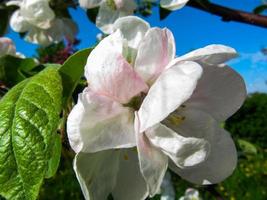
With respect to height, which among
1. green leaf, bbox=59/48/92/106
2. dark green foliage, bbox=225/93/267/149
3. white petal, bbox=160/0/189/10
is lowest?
dark green foliage, bbox=225/93/267/149

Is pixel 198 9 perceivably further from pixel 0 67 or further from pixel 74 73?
pixel 74 73

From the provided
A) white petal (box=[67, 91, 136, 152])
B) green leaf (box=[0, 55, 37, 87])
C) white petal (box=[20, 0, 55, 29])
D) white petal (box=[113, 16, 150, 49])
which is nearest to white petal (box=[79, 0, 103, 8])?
white petal (box=[20, 0, 55, 29])

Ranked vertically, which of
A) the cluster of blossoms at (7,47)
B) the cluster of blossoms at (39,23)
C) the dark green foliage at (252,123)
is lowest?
the dark green foliage at (252,123)

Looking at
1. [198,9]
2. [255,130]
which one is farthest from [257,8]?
[255,130]

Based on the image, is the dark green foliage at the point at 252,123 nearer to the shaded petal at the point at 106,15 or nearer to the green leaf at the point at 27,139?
the shaded petal at the point at 106,15

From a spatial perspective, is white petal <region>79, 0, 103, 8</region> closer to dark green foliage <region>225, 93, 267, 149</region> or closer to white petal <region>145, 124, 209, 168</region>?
white petal <region>145, 124, 209, 168</region>

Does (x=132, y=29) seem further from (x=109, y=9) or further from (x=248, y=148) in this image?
(x=248, y=148)

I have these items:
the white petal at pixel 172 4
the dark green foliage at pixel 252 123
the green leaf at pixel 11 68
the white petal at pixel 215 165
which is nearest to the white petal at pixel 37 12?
the white petal at pixel 172 4
